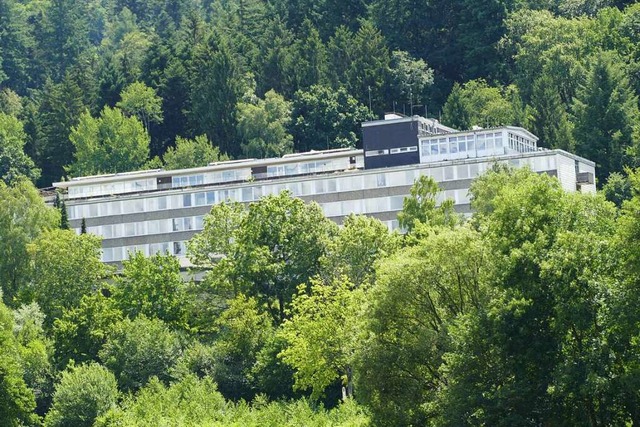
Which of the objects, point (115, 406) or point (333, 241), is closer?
point (115, 406)

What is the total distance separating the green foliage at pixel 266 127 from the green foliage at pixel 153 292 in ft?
161

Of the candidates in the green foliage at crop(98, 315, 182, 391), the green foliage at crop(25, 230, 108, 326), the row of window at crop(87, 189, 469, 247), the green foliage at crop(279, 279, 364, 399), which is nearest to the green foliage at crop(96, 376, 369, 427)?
the green foliage at crop(279, 279, 364, 399)

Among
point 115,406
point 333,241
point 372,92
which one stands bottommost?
point 115,406

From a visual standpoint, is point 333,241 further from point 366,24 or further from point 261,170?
point 366,24

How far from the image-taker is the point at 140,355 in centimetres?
11750

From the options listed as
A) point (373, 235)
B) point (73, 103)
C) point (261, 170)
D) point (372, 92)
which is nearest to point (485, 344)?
point (373, 235)

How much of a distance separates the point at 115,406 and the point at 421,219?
77.6ft

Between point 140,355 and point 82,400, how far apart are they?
6835mm

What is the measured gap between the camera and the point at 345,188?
150 meters

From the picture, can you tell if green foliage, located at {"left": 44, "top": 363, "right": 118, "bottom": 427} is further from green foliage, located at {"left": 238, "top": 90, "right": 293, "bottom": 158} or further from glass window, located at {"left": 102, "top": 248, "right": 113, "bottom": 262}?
green foliage, located at {"left": 238, "top": 90, "right": 293, "bottom": 158}

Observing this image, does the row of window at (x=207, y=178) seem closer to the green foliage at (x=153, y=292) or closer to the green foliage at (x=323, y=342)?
the green foliage at (x=153, y=292)

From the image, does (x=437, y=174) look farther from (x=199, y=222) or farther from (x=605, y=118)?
(x=605, y=118)

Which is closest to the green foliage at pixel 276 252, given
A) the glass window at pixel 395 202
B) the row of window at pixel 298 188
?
the row of window at pixel 298 188

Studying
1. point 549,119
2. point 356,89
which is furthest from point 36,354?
point 356,89
